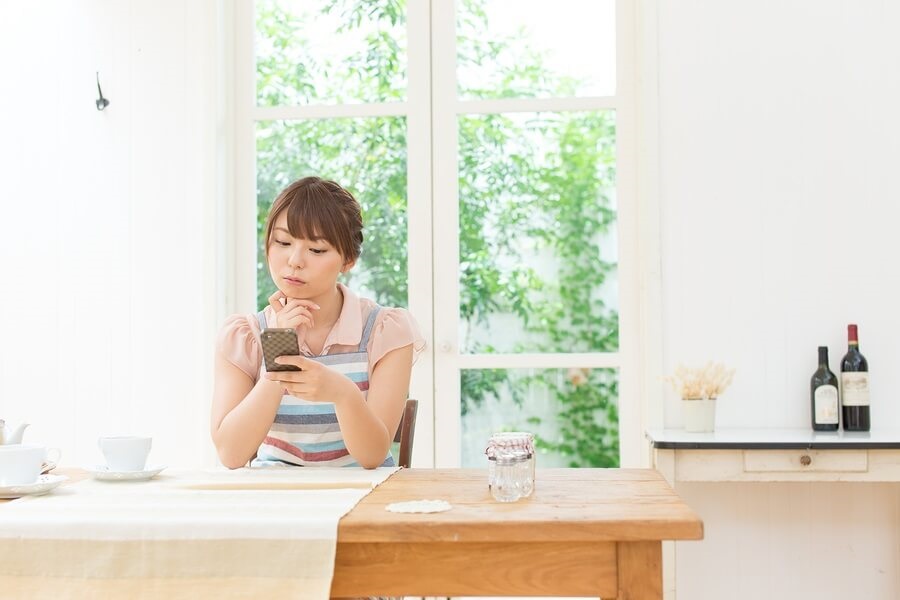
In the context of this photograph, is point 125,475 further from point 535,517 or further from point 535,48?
point 535,48

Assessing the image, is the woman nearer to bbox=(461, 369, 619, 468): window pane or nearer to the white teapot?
the white teapot

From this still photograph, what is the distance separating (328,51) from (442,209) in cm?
72

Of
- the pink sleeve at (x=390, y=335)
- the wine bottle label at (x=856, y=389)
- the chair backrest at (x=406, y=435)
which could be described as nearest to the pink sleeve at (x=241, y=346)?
the pink sleeve at (x=390, y=335)

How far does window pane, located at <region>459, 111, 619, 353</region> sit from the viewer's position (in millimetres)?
3199

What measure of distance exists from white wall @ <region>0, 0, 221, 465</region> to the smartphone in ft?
5.41

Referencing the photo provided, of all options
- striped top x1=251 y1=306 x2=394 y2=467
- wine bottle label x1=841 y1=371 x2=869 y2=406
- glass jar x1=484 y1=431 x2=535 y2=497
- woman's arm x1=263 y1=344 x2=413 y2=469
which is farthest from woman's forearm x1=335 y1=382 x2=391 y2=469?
wine bottle label x1=841 y1=371 x2=869 y2=406

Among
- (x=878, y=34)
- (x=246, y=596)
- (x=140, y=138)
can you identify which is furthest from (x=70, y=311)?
(x=878, y=34)

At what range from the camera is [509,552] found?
4.04ft

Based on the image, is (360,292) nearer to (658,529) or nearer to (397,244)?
(397,244)

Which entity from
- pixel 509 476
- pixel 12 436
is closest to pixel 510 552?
pixel 509 476

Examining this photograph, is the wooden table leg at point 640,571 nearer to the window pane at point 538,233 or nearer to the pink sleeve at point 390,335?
the pink sleeve at point 390,335

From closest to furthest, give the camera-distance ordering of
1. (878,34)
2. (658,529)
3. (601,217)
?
(658,529), (878,34), (601,217)

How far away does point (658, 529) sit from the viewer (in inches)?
47.4

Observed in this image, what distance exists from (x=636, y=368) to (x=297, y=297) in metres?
1.55
